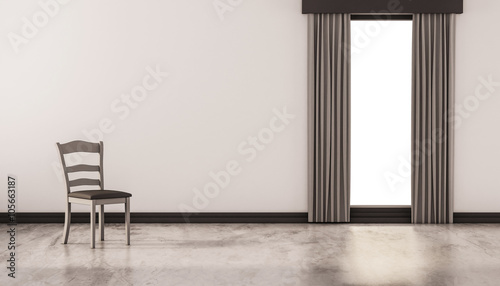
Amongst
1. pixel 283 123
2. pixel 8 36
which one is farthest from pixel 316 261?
pixel 8 36

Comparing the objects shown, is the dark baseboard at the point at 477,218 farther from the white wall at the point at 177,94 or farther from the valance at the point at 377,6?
the valance at the point at 377,6

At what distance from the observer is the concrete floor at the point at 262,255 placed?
3.88 meters

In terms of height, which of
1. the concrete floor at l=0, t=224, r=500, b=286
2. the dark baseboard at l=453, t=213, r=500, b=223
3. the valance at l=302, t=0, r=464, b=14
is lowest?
the concrete floor at l=0, t=224, r=500, b=286

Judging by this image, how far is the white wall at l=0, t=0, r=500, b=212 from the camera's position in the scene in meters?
5.96

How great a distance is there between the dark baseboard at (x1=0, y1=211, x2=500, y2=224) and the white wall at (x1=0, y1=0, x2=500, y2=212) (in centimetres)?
9

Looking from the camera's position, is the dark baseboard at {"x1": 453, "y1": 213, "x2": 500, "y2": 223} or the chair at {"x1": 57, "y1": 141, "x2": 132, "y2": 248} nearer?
the chair at {"x1": 57, "y1": 141, "x2": 132, "y2": 248}

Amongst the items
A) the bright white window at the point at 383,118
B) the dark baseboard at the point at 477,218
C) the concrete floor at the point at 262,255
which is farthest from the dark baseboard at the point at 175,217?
the dark baseboard at the point at 477,218

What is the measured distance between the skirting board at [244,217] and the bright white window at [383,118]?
136 millimetres

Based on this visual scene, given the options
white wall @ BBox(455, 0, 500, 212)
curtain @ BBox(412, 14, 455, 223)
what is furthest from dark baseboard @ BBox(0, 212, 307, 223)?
white wall @ BBox(455, 0, 500, 212)

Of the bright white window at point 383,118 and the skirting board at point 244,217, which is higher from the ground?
the bright white window at point 383,118

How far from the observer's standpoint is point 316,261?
4.34 m

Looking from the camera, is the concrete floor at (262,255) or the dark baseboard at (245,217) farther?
the dark baseboard at (245,217)

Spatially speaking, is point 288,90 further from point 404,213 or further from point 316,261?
point 316,261

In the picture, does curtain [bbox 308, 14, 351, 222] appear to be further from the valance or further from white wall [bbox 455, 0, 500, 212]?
white wall [bbox 455, 0, 500, 212]
